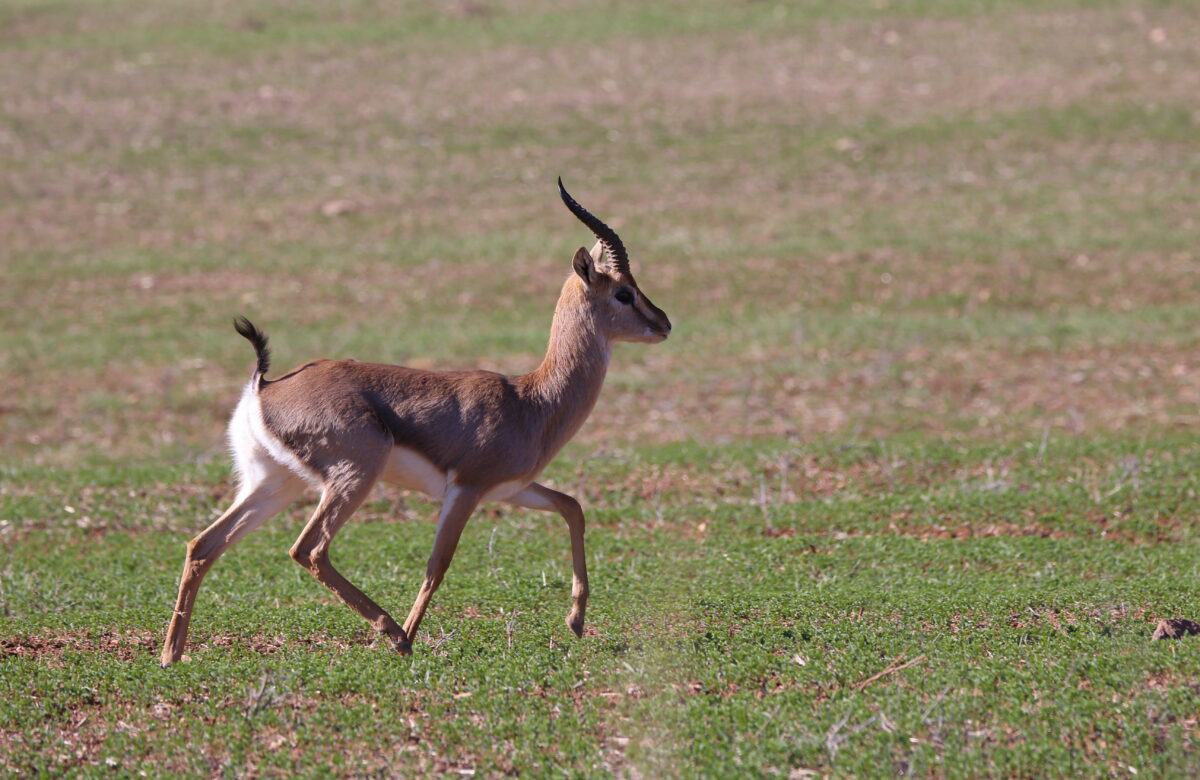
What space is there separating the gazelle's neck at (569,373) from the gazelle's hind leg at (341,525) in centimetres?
104

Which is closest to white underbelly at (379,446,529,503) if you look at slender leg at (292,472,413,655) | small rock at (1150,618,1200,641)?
slender leg at (292,472,413,655)

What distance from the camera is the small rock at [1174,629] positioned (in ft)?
23.2

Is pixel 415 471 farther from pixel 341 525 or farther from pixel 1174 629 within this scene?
pixel 1174 629

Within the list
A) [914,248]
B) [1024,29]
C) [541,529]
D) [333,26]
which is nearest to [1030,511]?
[541,529]

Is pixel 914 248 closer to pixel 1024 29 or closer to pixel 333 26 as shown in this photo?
pixel 1024 29

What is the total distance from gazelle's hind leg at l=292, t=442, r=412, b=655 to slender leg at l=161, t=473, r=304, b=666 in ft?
1.28

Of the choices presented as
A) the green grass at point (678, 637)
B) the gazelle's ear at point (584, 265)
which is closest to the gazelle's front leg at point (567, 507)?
the green grass at point (678, 637)

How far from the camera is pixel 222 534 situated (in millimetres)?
7258

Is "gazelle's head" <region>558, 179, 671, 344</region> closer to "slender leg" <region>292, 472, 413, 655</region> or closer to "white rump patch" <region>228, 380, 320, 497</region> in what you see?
"slender leg" <region>292, 472, 413, 655</region>

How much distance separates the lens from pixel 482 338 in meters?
16.6

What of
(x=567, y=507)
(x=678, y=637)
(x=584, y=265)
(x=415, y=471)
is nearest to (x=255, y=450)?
(x=415, y=471)

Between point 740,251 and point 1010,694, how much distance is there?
13.7 meters

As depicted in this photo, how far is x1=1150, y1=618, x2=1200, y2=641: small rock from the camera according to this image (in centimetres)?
707

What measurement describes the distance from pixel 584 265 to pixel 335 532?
6.77 feet
